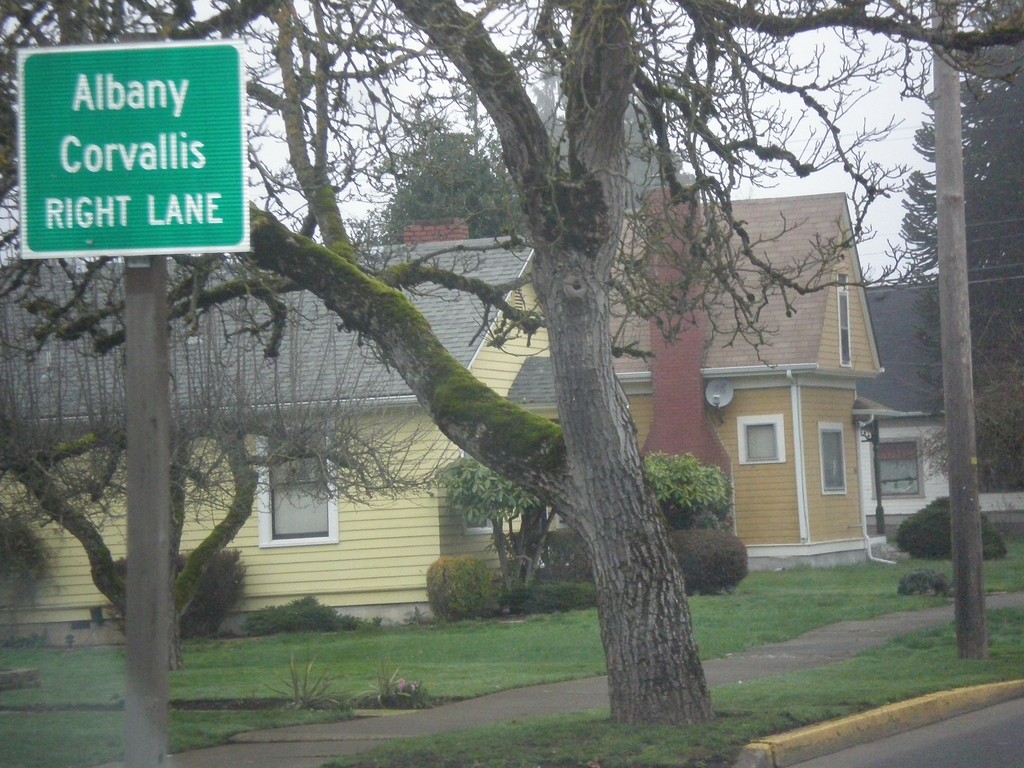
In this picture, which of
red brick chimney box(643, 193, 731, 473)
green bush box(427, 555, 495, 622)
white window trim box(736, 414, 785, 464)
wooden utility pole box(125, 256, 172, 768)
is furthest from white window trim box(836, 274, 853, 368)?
wooden utility pole box(125, 256, 172, 768)

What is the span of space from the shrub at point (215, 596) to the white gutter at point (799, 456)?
37.7 feet

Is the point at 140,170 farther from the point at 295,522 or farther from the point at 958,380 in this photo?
the point at 295,522

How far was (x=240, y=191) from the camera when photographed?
4496mm

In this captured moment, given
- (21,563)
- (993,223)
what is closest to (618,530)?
(21,563)

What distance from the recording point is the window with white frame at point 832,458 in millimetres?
26406

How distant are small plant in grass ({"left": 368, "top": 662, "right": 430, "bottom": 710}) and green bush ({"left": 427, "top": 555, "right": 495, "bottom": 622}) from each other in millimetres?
7329

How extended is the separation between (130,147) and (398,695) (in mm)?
7751

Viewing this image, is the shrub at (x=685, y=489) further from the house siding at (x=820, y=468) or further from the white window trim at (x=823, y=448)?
the white window trim at (x=823, y=448)

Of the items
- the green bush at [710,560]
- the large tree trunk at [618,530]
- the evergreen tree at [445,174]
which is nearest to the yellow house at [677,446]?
the green bush at [710,560]

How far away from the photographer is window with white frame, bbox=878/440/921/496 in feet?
131

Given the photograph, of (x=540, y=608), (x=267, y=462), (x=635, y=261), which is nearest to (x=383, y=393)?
(x=267, y=462)

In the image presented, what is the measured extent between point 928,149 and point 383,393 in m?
28.5

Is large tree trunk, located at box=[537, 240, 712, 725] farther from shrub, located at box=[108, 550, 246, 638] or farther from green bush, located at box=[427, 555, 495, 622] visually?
shrub, located at box=[108, 550, 246, 638]

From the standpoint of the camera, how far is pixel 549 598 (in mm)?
19188
